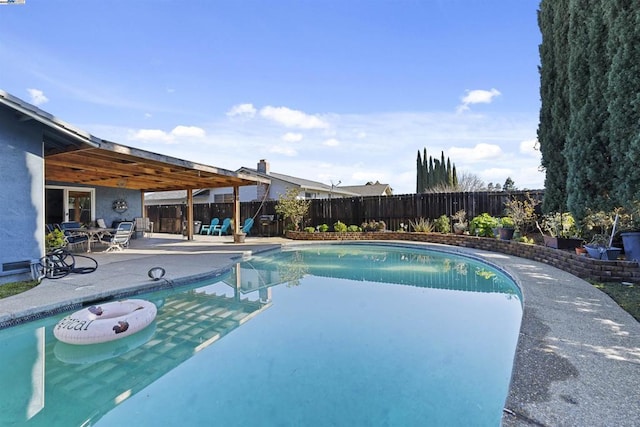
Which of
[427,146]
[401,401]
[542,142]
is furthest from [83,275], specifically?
[427,146]

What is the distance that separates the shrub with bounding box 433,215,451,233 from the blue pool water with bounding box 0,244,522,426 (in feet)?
22.9

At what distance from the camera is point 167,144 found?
24.3 meters

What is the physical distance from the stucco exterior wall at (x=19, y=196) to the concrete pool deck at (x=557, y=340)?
69 cm

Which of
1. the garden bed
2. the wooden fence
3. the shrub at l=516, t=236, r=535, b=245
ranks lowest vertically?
the garden bed

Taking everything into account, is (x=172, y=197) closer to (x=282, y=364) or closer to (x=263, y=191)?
(x=263, y=191)

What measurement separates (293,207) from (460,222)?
727cm

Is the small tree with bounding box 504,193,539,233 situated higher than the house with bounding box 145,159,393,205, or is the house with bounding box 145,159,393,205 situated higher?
the house with bounding box 145,159,393,205

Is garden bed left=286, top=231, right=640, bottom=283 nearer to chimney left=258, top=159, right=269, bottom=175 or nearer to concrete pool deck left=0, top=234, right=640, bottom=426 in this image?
concrete pool deck left=0, top=234, right=640, bottom=426

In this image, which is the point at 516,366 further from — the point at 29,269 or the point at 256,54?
the point at 256,54

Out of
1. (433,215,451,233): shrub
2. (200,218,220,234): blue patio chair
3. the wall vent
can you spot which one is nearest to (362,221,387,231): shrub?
(433,215,451,233): shrub

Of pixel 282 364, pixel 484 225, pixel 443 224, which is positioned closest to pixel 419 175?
pixel 443 224

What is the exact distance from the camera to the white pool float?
389cm

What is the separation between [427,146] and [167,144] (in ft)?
66.9

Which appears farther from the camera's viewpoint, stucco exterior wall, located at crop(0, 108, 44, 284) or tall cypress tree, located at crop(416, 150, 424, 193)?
tall cypress tree, located at crop(416, 150, 424, 193)
